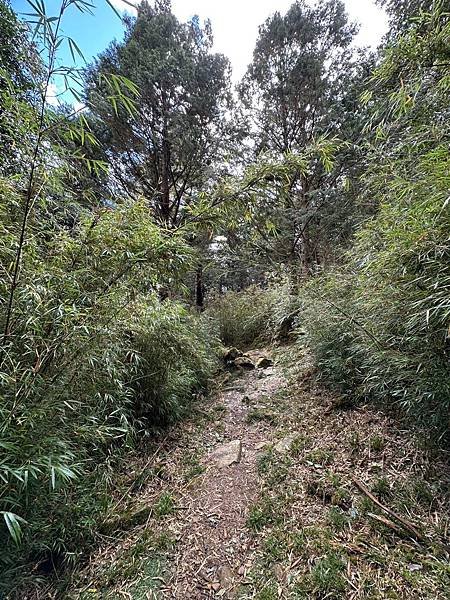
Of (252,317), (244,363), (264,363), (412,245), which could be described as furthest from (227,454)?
(252,317)

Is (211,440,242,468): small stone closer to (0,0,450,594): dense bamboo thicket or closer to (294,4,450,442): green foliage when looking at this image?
(0,0,450,594): dense bamboo thicket

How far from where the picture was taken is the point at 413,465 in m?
1.49

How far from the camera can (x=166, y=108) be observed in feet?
15.2

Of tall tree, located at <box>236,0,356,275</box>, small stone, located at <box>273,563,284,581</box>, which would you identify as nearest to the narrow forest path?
small stone, located at <box>273,563,284,581</box>

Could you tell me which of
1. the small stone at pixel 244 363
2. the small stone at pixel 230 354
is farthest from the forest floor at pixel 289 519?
the small stone at pixel 230 354

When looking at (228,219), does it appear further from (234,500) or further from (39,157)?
(234,500)

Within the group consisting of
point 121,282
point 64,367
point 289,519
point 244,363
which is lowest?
point 289,519

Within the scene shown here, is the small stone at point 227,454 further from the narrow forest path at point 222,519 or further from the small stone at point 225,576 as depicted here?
the small stone at point 225,576

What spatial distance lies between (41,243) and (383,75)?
219 cm

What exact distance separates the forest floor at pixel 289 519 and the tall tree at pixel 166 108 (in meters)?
3.56

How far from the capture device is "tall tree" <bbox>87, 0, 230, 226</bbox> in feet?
14.3

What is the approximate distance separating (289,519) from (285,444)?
2.13 feet

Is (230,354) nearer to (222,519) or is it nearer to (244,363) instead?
(244,363)

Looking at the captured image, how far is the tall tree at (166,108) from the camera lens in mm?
4359
